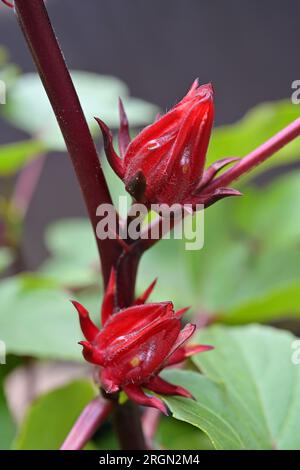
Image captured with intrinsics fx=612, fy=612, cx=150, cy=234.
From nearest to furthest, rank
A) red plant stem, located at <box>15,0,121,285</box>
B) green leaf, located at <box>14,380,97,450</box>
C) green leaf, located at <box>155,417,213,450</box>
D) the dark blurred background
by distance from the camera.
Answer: red plant stem, located at <box>15,0,121,285</box> → green leaf, located at <box>14,380,97,450</box> → green leaf, located at <box>155,417,213,450</box> → the dark blurred background

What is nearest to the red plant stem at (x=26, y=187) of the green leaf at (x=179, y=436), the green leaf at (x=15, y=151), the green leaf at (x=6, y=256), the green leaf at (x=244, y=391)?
the green leaf at (x=6, y=256)

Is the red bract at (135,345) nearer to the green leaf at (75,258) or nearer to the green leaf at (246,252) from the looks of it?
the green leaf at (246,252)

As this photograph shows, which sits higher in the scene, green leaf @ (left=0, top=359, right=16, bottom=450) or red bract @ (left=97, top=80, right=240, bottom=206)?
red bract @ (left=97, top=80, right=240, bottom=206)

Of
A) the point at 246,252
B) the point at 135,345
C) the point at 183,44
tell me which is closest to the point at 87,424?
the point at 135,345

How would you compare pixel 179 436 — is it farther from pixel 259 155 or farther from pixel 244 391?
pixel 259 155

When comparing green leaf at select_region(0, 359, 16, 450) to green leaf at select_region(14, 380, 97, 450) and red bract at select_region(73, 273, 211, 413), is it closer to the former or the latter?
green leaf at select_region(14, 380, 97, 450)

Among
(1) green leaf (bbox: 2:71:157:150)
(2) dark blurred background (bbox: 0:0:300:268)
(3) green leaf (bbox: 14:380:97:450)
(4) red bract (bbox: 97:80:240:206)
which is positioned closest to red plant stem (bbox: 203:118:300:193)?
(4) red bract (bbox: 97:80:240:206)
